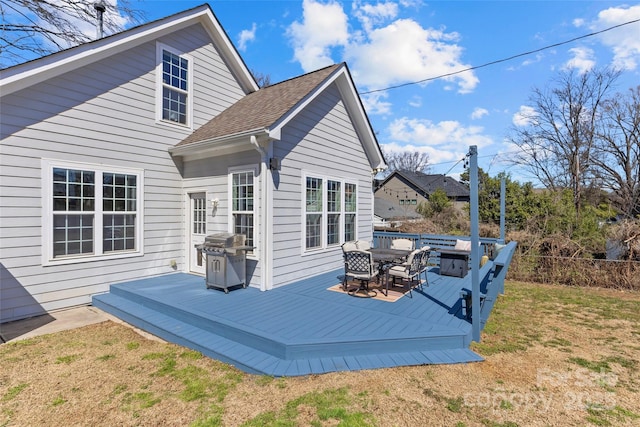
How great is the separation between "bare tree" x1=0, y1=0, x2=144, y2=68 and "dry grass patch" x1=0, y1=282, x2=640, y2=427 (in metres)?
Result: 8.26

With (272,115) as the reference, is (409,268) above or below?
below

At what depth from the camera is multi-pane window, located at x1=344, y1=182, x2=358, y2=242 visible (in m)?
8.59

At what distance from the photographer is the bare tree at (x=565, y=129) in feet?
63.7

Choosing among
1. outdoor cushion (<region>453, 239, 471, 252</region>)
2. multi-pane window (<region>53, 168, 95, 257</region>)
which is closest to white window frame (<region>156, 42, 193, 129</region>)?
multi-pane window (<region>53, 168, 95, 257</region>)

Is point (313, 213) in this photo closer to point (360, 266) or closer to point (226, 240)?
point (360, 266)

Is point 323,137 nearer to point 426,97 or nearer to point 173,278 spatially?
point 173,278

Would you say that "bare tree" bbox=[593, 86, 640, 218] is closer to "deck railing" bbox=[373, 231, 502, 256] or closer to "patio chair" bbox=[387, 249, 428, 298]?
"deck railing" bbox=[373, 231, 502, 256]

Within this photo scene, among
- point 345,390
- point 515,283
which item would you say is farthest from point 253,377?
point 515,283

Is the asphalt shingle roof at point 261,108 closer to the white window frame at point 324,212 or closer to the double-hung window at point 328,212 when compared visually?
the white window frame at point 324,212

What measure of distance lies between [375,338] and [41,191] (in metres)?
6.19

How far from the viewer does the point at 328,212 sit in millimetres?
7871

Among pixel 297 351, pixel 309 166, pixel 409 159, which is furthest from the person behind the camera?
pixel 409 159

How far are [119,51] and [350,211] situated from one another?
6586mm

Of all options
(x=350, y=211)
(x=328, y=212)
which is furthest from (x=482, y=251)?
(x=328, y=212)
